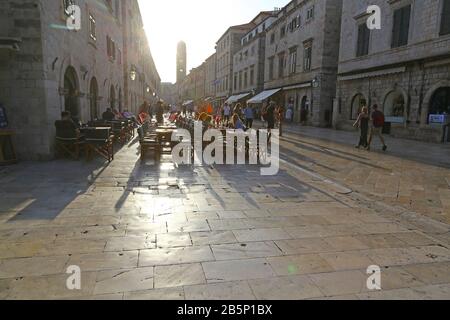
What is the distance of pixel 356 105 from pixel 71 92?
631 inches

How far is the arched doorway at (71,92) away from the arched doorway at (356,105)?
15532 millimetres

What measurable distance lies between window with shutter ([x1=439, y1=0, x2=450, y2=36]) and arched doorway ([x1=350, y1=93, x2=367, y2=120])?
5850mm

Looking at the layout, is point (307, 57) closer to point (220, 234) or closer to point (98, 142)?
point (98, 142)

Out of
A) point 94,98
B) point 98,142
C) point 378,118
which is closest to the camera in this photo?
point 98,142

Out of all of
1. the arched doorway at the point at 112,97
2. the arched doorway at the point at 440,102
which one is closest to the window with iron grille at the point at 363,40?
the arched doorway at the point at 440,102

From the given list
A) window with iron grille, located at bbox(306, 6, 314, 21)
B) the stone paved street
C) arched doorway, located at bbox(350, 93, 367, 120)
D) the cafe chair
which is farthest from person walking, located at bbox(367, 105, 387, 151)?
window with iron grille, located at bbox(306, 6, 314, 21)

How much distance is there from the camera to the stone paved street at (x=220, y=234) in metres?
2.71

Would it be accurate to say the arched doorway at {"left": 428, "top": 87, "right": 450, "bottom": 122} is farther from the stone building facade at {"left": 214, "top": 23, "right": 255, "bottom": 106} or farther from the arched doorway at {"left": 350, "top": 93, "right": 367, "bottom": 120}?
the stone building facade at {"left": 214, "top": 23, "right": 255, "bottom": 106}

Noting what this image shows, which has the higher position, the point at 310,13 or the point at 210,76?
the point at 310,13

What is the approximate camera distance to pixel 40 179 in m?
6.28

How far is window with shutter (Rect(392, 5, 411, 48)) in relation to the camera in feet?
50.3

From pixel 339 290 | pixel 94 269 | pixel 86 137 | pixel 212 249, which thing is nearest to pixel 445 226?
pixel 339 290

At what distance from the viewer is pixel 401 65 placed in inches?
606

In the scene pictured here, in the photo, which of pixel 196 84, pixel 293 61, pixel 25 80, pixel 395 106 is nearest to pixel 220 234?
pixel 25 80
